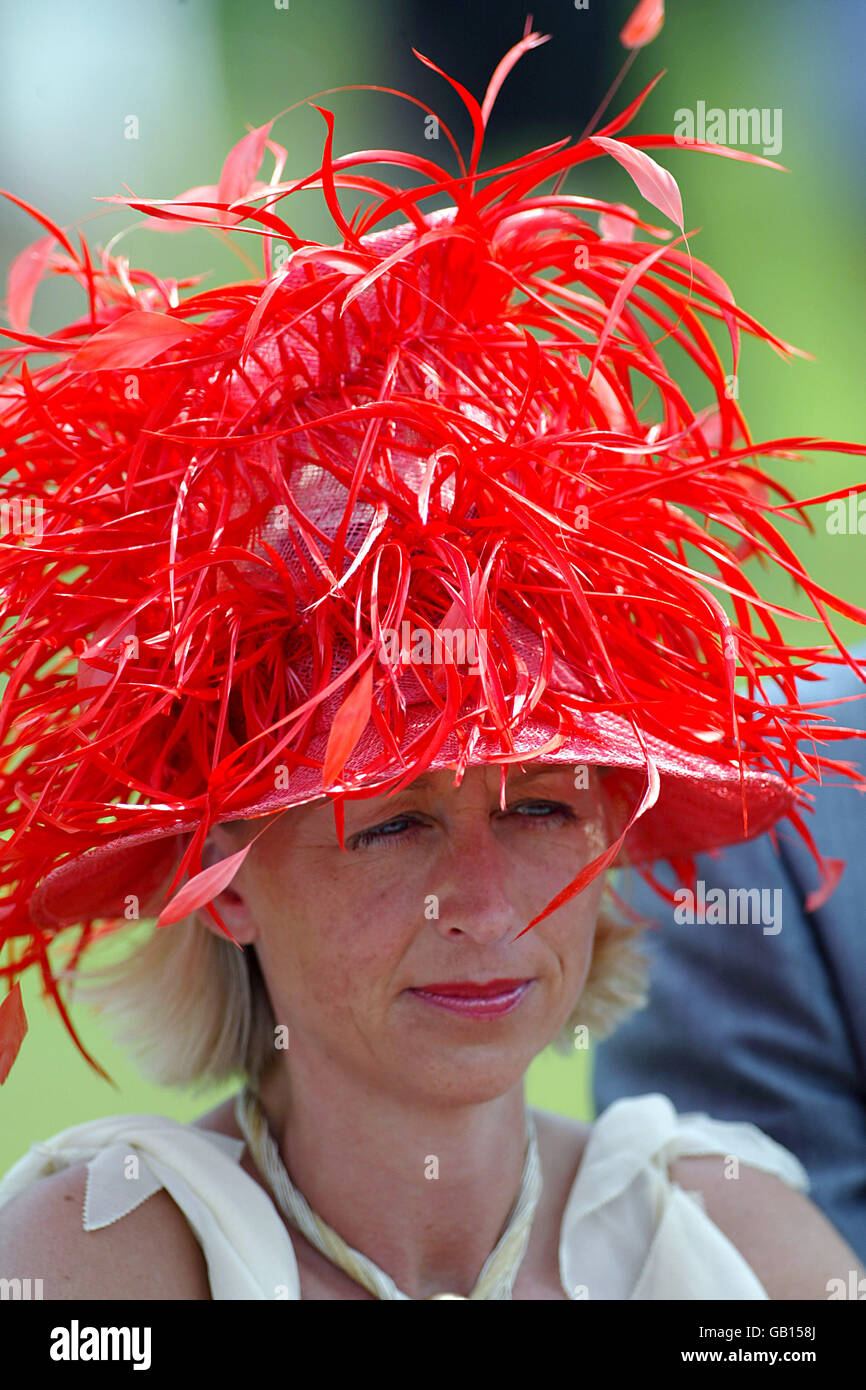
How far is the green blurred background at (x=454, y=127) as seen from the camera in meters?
2.35

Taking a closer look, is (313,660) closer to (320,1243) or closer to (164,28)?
(320,1243)

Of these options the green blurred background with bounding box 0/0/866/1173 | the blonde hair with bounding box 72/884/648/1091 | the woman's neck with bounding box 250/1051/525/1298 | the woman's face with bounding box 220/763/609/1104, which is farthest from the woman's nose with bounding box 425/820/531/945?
the green blurred background with bounding box 0/0/866/1173

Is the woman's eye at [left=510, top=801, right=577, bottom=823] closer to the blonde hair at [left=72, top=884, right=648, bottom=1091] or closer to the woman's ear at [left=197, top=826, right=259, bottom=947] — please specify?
the woman's ear at [left=197, top=826, right=259, bottom=947]

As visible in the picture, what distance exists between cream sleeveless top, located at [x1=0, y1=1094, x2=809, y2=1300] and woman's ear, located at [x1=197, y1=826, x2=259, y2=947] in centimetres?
17

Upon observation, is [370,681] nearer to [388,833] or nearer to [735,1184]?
[388,833]

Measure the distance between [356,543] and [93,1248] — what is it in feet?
1.75

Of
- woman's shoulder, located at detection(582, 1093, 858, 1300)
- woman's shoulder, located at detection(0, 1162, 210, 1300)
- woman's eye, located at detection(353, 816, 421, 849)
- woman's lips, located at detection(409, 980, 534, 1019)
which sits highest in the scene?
woman's eye, located at detection(353, 816, 421, 849)

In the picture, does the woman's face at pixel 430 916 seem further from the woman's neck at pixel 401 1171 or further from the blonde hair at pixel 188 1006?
the blonde hair at pixel 188 1006

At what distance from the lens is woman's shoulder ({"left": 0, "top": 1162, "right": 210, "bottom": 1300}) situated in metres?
0.84

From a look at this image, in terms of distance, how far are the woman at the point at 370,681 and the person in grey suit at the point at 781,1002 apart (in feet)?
1.40

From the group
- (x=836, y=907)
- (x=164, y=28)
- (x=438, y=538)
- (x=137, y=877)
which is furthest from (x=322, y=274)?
(x=164, y=28)

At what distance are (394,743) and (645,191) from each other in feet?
1.21

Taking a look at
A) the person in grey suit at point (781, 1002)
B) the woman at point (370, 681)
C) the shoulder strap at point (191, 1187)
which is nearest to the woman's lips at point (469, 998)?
the woman at point (370, 681)

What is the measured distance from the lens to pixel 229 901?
906 millimetres
